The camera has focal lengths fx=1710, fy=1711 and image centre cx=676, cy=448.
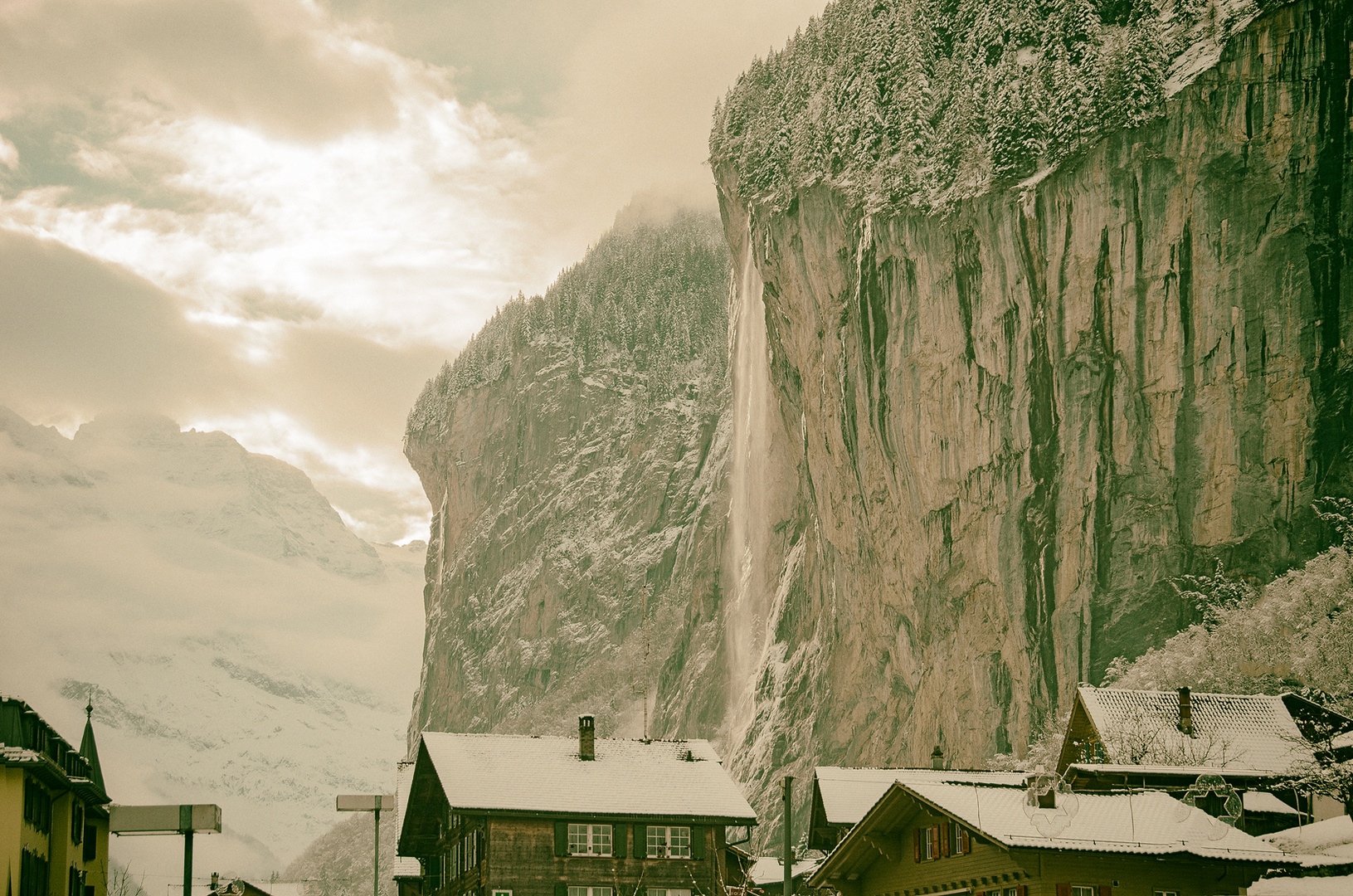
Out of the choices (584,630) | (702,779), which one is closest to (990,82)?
(702,779)

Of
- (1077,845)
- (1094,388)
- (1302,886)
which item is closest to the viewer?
(1077,845)

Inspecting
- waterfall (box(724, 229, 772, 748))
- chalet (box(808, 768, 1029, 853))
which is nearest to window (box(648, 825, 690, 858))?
chalet (box(808, 768, 1029, 853))

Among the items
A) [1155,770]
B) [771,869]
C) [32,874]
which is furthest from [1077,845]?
[771,869]

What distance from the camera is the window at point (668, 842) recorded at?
60531mm

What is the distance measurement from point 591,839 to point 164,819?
705 inches

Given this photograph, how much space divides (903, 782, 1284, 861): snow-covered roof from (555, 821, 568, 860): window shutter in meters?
16.9

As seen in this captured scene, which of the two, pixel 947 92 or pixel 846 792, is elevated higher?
pixel 947 92

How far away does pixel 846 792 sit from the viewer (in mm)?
65375

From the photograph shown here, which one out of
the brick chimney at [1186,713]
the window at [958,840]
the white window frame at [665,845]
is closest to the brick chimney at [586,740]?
the white window frame at [665,845]

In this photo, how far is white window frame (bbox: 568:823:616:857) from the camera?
60000mm

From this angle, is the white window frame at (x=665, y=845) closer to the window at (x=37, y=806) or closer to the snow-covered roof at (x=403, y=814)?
the snow-covered roof at (x=403, y=814)

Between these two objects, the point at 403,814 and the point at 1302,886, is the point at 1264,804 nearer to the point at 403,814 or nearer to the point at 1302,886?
the point at 1302,886

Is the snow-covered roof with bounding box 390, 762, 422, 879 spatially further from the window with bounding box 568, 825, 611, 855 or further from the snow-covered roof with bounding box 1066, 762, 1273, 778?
the snow-covered roof with bounding box 1066, 762, 1273, 778

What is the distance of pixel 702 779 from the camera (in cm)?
6247
